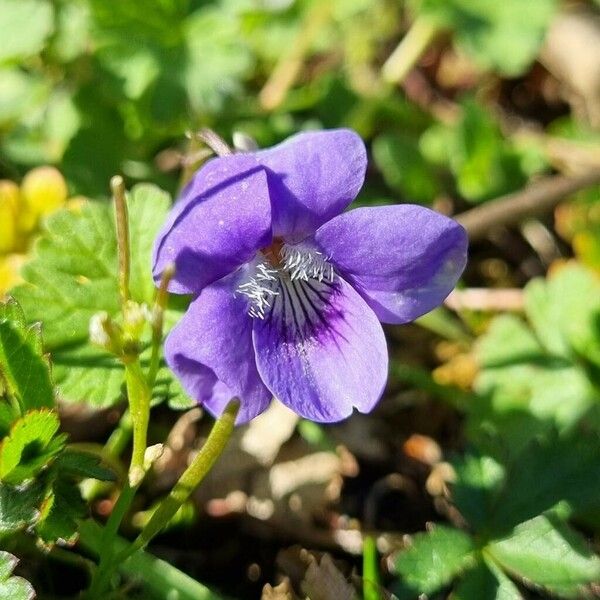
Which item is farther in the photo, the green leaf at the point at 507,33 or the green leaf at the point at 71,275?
the green leaf at the point at 507,33

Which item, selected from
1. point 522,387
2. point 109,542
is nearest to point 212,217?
point 109,542

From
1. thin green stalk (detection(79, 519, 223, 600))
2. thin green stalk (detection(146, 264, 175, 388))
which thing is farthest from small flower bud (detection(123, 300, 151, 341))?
thin green stalk (detection(79, 519, 223, 600))

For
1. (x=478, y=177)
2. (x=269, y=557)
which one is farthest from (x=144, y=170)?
(x=269, y=557)

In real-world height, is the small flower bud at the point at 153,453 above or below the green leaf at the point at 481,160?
above

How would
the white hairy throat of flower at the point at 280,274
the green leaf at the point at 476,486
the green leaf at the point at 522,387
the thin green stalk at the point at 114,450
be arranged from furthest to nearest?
the green leaf at the point at 522,387
the thin green stalk at the point at 114,450
the green leaf at the point at 476,486
the white hairy throat of flower at the point at 280,274

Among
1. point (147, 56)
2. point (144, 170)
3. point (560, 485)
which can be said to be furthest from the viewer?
point (144, 170)

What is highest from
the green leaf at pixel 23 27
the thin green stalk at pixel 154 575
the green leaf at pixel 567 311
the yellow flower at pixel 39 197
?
the green leaf at pixel 23 27

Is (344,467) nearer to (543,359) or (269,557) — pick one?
(269,557)

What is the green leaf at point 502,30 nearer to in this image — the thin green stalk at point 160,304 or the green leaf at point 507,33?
the green leaf at point 507,33

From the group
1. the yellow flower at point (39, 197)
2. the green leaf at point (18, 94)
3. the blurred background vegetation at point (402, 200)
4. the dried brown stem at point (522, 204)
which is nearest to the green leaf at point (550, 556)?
the blurred background vegetation at point (402, 200)
